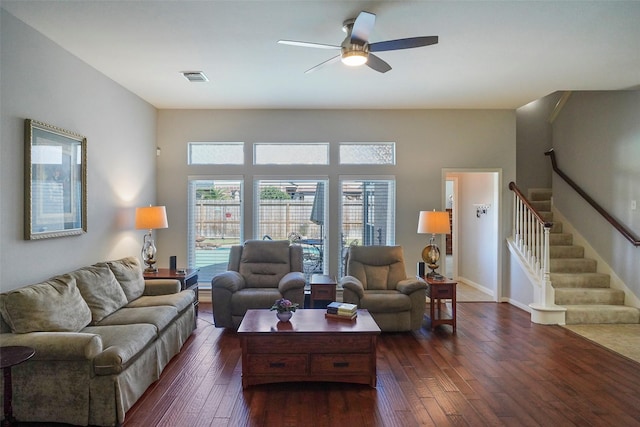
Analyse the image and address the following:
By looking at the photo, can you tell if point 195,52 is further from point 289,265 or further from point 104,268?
point 289,265

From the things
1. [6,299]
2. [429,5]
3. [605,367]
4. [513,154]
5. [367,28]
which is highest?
[429,5]

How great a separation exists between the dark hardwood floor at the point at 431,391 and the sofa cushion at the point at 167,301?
46 centimetres

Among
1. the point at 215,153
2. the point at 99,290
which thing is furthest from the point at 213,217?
the point at 99,290

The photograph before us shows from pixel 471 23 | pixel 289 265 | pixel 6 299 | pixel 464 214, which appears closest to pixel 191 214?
pixel 289 265

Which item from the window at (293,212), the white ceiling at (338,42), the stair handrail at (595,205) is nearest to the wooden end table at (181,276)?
the window at (293,212)

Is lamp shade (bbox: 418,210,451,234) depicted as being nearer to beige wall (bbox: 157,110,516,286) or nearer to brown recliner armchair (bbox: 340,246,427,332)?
brown recliner armchair (bbox: 340,246,427,332)

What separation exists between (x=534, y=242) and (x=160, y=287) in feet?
16.5

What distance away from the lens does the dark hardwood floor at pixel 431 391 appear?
251 cm

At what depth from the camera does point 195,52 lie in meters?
3.52

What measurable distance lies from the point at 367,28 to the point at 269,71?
1.72 meters

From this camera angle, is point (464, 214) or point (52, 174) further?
point (464, 214)

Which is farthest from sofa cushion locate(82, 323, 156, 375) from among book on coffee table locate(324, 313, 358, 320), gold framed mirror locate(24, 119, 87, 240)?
book on coffee table locate(324, 313, 358, 320)

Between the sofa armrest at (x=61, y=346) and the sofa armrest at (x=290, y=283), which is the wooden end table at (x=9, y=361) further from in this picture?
the sofa armrest at (x=290, y=283)

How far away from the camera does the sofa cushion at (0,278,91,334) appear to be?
255cm
